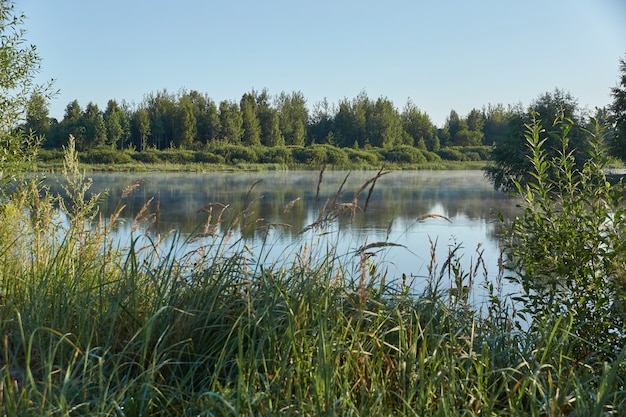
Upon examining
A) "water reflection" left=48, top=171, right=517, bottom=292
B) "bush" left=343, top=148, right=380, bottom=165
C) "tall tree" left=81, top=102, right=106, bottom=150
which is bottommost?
"water reflection" left=48, top=171, right=517, bottom=292

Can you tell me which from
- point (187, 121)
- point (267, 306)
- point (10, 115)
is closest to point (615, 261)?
point (267, 306)

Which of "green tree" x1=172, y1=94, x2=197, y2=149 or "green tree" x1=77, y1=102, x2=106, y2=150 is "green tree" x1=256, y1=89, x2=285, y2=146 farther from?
"green tree" x1=77, y1=102, x2=106, y2=150

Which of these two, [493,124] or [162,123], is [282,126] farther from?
[493,124]

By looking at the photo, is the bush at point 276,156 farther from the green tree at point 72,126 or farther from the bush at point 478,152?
the bush at point 478,152

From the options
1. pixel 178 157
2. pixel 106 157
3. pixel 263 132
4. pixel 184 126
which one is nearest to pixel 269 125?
pixel 263 132

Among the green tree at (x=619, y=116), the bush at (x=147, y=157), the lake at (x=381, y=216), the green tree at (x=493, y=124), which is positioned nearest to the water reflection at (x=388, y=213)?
the lake at (x=381, y=216)

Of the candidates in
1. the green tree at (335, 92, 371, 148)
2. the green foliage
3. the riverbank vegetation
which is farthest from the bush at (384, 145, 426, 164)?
the riverbank vegetation

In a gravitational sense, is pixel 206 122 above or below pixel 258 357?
above

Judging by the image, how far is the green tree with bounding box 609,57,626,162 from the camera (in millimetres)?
20109

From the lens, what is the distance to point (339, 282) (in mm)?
2902

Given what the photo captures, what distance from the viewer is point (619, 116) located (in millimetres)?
21047

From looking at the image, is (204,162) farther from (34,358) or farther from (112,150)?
(34,358)

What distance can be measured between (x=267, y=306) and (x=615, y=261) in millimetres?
1794

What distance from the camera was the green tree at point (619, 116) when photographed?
792 inches
